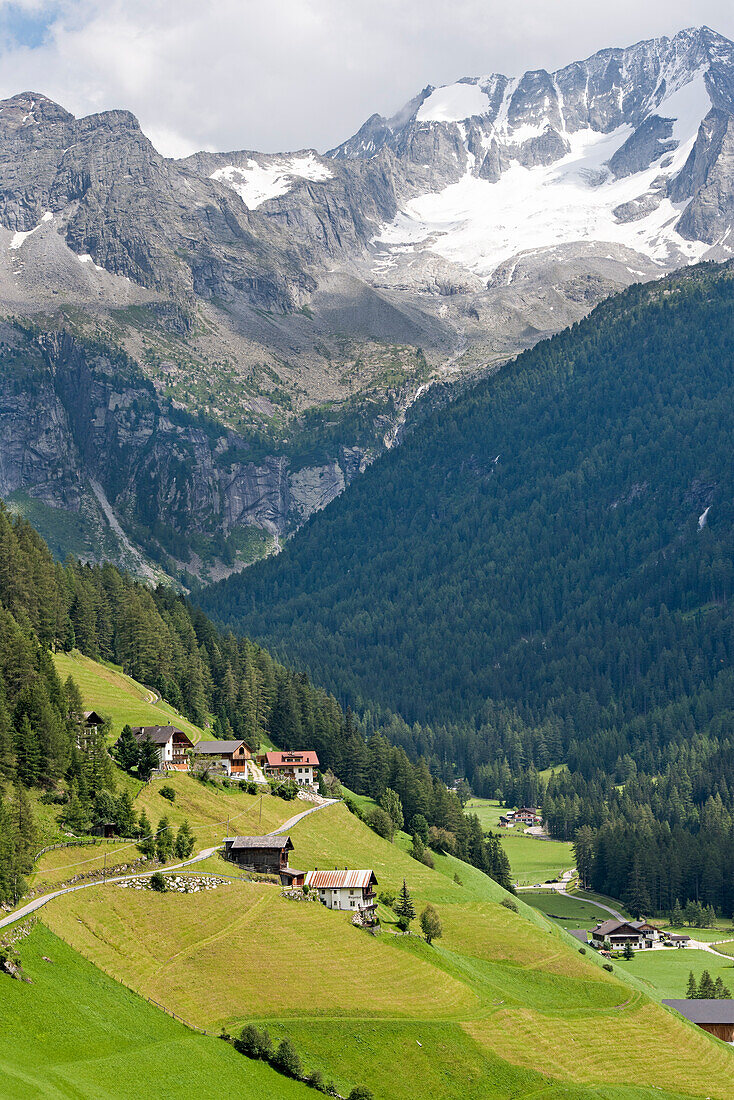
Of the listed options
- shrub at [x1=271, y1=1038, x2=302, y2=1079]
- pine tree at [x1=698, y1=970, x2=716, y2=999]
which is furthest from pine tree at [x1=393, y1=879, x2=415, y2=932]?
pine tree at [x1=698, y1=970, x2=716, y2=999]

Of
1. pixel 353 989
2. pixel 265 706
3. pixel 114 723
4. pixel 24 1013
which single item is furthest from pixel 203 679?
pixel 24 1013

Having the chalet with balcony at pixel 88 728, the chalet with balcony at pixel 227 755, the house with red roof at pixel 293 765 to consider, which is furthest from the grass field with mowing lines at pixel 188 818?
the house with red roof at pixel 293 765

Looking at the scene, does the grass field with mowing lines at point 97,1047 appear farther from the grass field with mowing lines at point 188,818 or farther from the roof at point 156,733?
the roof at point 156,733

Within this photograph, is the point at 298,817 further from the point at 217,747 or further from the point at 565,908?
the point at 565,908

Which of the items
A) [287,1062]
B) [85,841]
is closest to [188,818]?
[85,841]

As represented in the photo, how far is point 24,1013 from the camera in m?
72.8

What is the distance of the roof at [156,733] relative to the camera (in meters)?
130

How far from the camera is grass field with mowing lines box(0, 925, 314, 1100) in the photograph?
6819 centimetres

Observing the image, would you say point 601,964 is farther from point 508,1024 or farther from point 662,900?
point 662,900

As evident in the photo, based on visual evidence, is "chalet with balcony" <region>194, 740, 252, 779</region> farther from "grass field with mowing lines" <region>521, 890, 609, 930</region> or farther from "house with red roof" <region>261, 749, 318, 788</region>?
"grass field with mowing lines" <region>521, 890, 609, 930</region>

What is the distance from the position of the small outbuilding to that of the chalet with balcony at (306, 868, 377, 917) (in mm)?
31595

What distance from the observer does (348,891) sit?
347 ft

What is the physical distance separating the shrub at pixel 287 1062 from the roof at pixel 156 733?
51.8m

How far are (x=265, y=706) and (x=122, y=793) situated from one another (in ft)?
261
